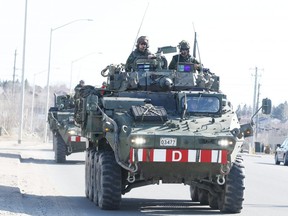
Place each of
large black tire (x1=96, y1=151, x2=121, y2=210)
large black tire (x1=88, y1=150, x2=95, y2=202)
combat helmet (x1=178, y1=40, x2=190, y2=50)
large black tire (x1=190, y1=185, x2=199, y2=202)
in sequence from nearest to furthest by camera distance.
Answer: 1. large black tire (x1=96, y1=151, x2=121, y2=210)
2. large black tire (x1=88, y1=150, x2=95, y2=202)
3. large black tire (x1=190, y1=185, x2=199, y2=202)
4. combat helmet (x1=178, y1=40, x2=190, y2=50)

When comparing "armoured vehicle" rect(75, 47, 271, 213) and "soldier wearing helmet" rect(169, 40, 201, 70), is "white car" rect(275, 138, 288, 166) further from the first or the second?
"armoured vehicle" rect(75, 47, 271, 213)

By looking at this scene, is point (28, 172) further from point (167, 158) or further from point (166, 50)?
point (167, 158)

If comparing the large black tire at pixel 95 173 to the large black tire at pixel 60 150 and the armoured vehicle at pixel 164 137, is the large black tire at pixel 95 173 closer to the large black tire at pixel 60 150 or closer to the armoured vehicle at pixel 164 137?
the armoured vehicle at pixel 164 137

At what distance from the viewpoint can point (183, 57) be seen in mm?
19578

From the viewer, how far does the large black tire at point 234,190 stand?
16.3m

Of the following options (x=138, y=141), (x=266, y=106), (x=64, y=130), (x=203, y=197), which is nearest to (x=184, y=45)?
(x=266, y=106)

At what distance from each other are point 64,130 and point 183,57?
531 inches

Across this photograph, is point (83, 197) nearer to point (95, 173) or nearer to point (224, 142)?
point (95, 173)

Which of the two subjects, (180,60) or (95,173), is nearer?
(95,173)

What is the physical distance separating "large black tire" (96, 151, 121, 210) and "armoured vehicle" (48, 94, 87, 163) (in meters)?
14.5

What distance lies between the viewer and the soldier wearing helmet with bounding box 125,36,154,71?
19.4 m

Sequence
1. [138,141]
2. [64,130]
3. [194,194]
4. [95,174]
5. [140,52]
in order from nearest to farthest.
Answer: [138,141] → [95,174] → [194,194] → [140,52] → [64,130]

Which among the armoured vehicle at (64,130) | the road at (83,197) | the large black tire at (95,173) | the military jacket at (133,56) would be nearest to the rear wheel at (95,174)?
the large black tire at (95,173)

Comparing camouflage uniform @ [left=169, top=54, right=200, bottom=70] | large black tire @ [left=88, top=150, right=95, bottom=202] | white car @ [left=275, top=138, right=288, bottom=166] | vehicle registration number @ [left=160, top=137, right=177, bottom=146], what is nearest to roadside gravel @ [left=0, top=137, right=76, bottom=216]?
large black tire @ [left=88, top=150, right=95, bottom=202]
